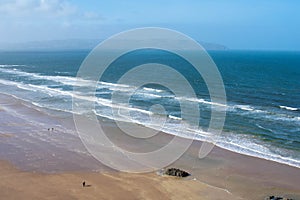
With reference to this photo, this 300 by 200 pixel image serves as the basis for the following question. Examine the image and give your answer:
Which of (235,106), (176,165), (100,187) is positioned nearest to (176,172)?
(176,165)

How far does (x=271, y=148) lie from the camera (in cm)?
2888

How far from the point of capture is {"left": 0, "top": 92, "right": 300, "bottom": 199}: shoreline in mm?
21219

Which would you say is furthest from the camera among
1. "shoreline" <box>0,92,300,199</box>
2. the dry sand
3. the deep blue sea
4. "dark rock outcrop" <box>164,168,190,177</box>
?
the deep blue sea

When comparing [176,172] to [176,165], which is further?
[176,165]

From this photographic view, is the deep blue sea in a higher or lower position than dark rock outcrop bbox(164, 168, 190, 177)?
higher

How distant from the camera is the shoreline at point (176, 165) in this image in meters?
21.2

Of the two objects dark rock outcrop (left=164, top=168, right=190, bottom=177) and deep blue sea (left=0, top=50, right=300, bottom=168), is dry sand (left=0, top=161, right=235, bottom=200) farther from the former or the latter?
deep blue sea (left=0, top=50, right=300, bottom=168)

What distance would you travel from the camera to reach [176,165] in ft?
82.0

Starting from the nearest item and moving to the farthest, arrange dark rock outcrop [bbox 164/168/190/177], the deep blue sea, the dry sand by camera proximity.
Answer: the dry sand
dark rock outcrop [bbox 164/168/190/177]
the deep blue sea

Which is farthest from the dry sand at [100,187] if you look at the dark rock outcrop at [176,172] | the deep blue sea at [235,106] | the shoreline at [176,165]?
the deep blue sea at [235,106]

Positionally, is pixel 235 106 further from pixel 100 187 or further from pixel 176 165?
pixel 100 187

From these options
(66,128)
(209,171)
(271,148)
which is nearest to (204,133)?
(271,148)

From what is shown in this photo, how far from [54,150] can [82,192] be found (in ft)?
26.5

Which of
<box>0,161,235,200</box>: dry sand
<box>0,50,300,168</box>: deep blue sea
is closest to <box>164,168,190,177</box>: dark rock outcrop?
<box>0,161,235,200</box>: dry sand
